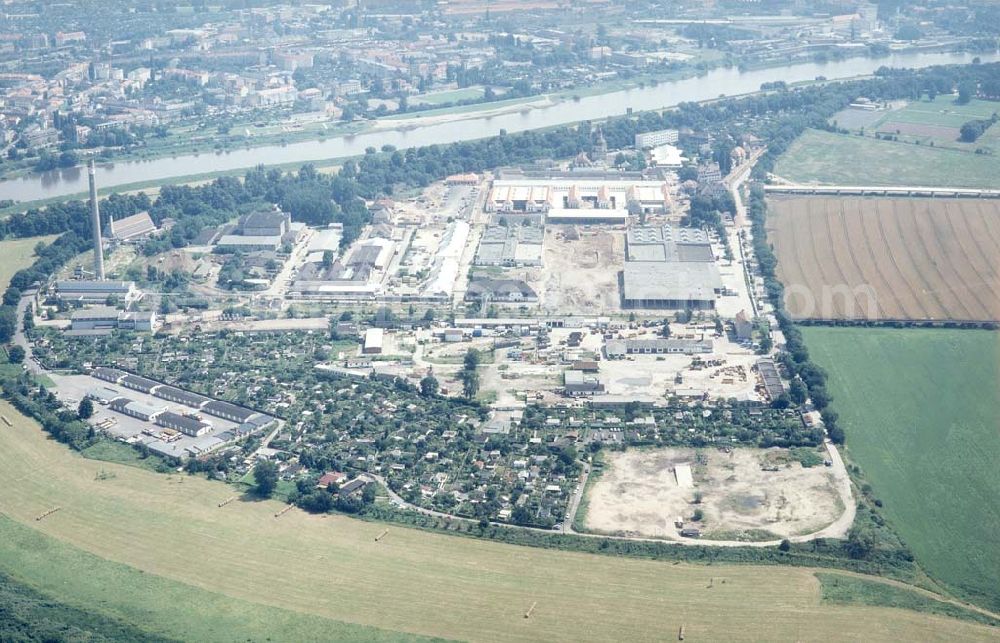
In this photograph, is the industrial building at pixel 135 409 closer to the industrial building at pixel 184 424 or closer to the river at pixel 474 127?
the industrial building at pixel 184 424

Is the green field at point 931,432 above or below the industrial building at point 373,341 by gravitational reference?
below

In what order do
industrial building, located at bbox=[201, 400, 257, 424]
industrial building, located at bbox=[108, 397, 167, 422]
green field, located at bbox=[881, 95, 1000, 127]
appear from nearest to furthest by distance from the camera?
1. industrial building, located at bbox=[201, 400, 257, 424]
2. industrial building, located at bbox=[108, 397, 167, 422]
3. green field, located at bbox=[881, 95, 1000, 127]

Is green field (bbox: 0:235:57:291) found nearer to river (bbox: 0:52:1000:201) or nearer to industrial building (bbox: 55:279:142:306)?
industrial building (bbox: 55:279:142:306)

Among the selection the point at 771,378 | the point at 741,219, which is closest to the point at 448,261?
the point at 741,219

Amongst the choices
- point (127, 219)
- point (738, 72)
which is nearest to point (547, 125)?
point (738, 72)

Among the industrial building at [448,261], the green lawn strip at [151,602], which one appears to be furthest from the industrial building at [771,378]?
the green lawn strip at [151,602]

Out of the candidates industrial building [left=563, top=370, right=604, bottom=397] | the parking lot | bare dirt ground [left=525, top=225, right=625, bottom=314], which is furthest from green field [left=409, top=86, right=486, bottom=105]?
industrial building [left=563, top=370, right=604, bottom=397]
